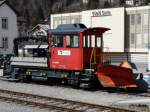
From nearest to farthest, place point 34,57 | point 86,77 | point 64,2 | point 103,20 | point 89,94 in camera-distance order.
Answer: point 89,94, point 86,77, point 34,57, point 103,20, point 64,2

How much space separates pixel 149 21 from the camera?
6172cm

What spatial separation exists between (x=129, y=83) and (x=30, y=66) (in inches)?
233

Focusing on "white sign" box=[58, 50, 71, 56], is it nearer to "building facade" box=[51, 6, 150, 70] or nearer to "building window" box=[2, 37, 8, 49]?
"building facade" box=[51, 6, 150, 70]

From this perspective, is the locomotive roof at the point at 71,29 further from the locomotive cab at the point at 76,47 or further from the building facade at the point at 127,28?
the building facade at the point at 127,28

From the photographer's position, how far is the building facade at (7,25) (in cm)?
6378

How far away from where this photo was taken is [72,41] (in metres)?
20.1

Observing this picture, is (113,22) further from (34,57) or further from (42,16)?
(42,16)

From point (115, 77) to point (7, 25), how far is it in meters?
47.2

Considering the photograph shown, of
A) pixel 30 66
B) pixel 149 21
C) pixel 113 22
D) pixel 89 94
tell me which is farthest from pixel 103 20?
pixel 89 94

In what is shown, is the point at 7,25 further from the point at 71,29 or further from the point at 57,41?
the point at 71,29

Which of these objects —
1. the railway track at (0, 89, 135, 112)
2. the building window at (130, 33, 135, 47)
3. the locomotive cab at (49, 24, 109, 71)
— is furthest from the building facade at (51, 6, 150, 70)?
the railway track at (0, 89, 135, 112)

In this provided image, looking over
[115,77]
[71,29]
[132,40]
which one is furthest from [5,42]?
[115,77]

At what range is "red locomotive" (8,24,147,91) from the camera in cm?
1927

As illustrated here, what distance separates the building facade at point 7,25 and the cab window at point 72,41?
4342cm
